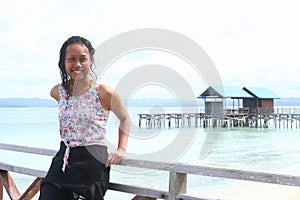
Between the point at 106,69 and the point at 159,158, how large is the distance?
0.65 metres

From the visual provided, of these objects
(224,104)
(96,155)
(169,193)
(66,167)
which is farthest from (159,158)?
(224,104)

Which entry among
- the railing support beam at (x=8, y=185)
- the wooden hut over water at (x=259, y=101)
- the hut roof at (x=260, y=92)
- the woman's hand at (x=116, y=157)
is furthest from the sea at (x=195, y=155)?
the hut roof at (x=260, y=92)

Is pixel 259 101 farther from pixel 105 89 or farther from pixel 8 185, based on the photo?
pixel 105 89

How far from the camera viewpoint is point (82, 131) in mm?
2314

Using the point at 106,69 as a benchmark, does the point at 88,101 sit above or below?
below

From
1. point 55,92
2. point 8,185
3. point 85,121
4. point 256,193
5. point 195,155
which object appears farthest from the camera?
point 195,155

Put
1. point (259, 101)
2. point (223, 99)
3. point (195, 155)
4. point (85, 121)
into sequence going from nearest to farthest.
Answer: point (85, 121) → point (195, 155) → point (223, 99) → point (259, 101)

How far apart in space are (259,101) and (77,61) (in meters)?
38.9

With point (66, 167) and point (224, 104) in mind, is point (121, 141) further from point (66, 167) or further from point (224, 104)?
point (224, 104)

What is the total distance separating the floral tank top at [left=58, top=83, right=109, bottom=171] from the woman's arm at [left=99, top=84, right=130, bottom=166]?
→ 0.12ft

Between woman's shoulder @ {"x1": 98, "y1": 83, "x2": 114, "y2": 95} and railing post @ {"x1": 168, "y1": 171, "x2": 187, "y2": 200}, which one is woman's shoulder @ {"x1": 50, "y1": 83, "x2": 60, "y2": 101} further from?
railing post @ {"x1": 168, "y1": 171, "x2": 187, "y2": 200}

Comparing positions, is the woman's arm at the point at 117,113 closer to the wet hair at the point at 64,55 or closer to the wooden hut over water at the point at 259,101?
the wet hair at the point at 64,55

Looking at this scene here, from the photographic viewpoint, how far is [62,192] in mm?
2295

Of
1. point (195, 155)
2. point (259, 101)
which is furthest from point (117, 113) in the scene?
point (259, 101)
